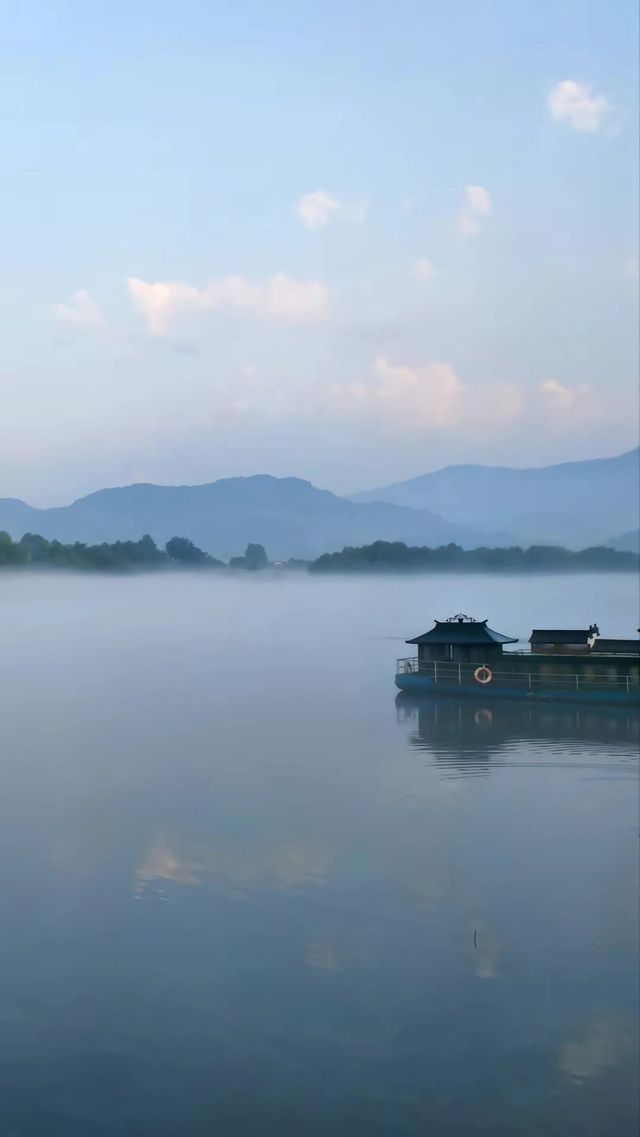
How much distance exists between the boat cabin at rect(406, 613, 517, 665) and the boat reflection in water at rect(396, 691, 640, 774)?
294cm

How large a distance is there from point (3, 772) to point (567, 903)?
2611cm

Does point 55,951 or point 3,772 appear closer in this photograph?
point 55,951

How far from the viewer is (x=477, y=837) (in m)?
31.0

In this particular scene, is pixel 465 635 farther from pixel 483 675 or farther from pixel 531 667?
pixel 531 667

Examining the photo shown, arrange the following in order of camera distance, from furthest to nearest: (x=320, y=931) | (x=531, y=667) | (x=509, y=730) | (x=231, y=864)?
1. (x=531, y=667)
2. (x=509, y=730)
3. (x=231, y=864)
4. (x=320, y=931)

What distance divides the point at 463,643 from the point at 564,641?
625cm

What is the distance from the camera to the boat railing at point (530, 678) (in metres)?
56.4

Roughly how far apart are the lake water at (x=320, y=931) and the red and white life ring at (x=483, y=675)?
7.34 meters

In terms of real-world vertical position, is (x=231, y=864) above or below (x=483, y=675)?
below

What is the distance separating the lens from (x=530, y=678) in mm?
59094

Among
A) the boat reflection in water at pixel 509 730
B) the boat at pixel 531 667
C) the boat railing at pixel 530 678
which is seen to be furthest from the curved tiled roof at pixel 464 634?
the boat reflection in water at pixel 509 730

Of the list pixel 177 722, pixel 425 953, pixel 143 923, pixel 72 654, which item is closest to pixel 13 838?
pixel 143 923

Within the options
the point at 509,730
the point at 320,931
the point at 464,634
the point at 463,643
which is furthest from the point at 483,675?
the point at 320,931

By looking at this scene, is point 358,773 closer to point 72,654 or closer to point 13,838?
point 13,838
